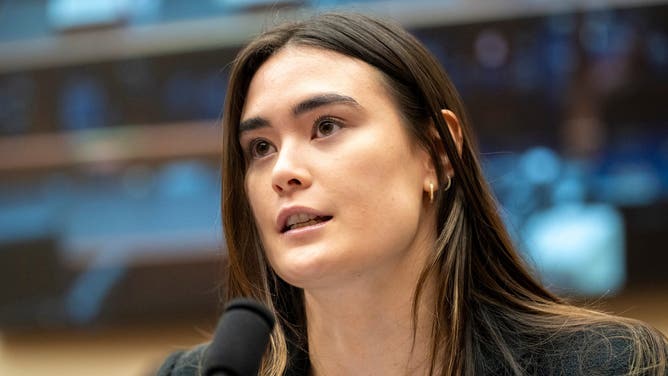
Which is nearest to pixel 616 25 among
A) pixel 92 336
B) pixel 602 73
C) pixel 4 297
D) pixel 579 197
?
pixel 602 73

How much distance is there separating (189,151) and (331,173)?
2.41 metres

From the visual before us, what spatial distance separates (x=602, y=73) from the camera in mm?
4113

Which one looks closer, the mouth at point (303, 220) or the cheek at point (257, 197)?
the mouth at point (303, 220)

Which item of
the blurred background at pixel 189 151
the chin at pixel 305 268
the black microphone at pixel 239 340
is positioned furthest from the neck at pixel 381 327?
the blurred background at pixel 189 151

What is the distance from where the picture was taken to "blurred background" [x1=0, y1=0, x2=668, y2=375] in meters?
4.10

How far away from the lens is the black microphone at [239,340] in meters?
1.30

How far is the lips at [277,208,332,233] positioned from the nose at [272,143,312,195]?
4 centimetres

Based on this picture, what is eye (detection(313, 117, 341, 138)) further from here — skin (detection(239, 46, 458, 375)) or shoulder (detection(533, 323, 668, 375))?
shoulder (detection(533, 323, 668, 375))

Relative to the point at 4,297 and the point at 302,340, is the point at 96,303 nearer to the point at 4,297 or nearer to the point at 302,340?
the point at 4,297

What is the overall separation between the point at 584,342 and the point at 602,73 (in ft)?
7.08

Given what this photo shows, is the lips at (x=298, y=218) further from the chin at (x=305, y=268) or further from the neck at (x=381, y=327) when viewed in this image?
the neck at (x=381, y=327)

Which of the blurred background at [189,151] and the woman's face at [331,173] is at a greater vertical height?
the woman's face at [331,173]

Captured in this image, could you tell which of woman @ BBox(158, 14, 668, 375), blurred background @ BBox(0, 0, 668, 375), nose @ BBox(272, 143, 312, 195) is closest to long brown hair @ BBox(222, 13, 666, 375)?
woman @ BBox(158, 14, 668, 375)

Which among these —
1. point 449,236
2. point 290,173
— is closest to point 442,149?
point 449,236
